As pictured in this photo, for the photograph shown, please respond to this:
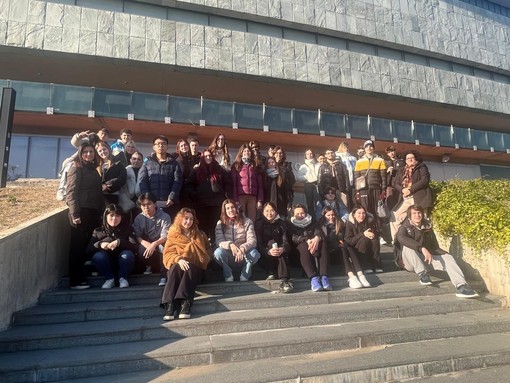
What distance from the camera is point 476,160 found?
2089 centimetres

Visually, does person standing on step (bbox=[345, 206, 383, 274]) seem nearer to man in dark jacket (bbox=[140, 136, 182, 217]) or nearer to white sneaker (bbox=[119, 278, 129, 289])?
man in dark jacket (bbox=[140, 136, 182, 217])

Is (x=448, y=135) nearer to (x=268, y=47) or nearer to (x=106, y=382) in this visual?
(x=268, y=47)

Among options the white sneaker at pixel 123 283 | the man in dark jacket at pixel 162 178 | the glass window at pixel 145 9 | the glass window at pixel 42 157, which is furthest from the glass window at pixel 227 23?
the white sneaker at pixel 123 283

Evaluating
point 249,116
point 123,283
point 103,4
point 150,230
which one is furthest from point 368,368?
point 103,4

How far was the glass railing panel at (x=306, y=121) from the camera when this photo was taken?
622 inches

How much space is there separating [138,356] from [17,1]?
16050mm

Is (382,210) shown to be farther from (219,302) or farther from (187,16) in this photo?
(187,16)

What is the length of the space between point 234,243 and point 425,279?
3.20 m

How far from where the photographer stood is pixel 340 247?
605 cm

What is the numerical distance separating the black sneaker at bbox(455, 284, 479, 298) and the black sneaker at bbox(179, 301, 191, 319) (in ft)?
13.5

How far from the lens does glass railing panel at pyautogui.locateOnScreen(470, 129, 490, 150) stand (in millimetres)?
19156

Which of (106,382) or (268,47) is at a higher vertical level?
(268,47)

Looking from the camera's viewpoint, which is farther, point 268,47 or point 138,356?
point 268,47

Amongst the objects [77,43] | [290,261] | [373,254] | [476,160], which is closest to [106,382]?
[290,261]
